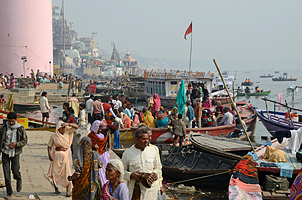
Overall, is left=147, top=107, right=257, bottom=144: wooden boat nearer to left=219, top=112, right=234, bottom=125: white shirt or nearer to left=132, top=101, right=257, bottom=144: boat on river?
left=132, top=101, right=257, bottom=144: boat on river

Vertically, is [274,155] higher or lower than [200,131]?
higher

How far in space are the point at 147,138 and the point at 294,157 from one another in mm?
5823

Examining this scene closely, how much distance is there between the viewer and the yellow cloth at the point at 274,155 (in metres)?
8.86

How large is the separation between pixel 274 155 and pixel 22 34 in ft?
115

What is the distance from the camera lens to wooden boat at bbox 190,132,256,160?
436 inches

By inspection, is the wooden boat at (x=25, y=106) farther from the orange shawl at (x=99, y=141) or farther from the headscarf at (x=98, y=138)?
the orange shawl at (x=99, y=141)

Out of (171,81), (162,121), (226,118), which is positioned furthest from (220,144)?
(171,81)

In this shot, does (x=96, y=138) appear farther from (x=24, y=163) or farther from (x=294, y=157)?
(x=294, y=157)

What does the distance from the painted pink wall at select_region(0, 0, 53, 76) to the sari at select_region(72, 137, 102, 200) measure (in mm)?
35483

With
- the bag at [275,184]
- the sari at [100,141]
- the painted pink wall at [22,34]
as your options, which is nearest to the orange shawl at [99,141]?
the sari at [100,141]

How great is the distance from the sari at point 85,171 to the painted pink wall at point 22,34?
116ft

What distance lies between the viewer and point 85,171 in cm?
553

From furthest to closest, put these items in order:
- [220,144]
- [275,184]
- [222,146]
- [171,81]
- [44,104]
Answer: [171,81] < [44,104] < [220,144] < [222,146] < [275,184]

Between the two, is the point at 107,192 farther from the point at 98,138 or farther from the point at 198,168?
the point at 198,168
